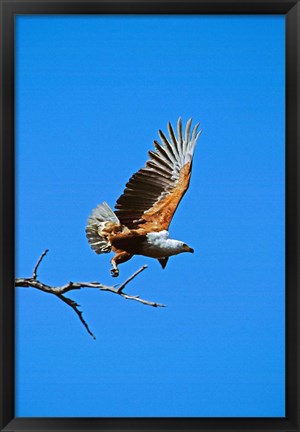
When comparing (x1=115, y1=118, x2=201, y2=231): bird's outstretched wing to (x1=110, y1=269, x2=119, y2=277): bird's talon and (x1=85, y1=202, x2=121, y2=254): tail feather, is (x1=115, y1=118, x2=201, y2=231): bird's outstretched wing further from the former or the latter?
(x1=110, y1=269, x2=119, y2=277): bird's talon

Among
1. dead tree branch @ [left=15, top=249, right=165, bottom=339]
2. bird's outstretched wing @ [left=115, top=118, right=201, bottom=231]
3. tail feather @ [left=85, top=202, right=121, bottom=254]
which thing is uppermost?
bird's outstretched wing @ [left=115, top=118, right=201, bottom=231]

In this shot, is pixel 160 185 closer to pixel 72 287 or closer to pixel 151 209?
pixel 151 209

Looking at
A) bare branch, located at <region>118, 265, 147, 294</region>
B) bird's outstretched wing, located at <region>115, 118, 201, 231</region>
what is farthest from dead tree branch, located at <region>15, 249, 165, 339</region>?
bird's outstretched wing, located at <region>115, 118, 201, 231</region>

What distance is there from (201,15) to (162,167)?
38cm

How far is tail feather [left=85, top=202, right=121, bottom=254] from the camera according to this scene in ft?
5.72

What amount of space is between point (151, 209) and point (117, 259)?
158mm

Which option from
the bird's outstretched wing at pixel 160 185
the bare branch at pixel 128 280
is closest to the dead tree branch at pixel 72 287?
the bare branch at pixel 128 280

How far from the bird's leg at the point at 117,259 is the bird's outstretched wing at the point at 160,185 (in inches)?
3.1

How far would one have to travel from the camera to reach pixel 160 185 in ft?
5.99

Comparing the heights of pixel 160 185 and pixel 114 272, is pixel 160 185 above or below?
above

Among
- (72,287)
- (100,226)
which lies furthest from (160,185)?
(72,287)
